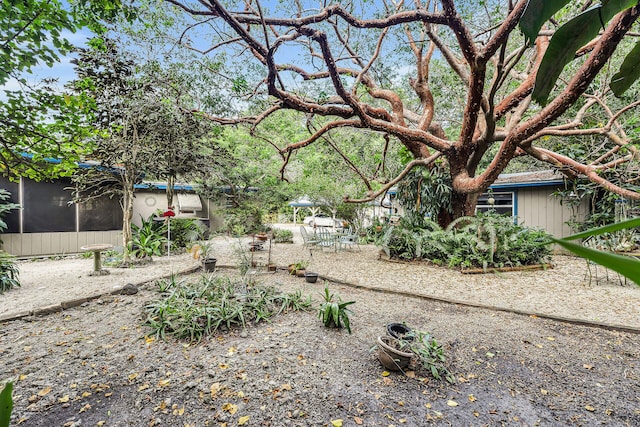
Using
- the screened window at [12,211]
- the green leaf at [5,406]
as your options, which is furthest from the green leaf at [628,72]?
the screened window at [12,211]

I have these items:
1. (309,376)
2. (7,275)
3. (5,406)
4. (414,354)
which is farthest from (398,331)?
(7,275)

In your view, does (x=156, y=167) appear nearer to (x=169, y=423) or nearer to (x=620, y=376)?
(x=169, y=423)

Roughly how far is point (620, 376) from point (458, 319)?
58.7 inches

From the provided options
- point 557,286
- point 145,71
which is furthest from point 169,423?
point 145,71

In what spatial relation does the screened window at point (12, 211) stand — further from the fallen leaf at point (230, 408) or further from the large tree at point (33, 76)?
the fallen leaf at point (230, 408)

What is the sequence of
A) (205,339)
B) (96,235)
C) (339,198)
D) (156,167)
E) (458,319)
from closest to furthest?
(205,339) → (458,319) → (156,167) → (96,235) → (339,198)

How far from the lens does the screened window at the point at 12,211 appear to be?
291 inches

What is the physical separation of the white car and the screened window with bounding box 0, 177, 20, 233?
8562 millimetres

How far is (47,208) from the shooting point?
8117 millimetres

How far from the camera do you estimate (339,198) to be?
1240 cm

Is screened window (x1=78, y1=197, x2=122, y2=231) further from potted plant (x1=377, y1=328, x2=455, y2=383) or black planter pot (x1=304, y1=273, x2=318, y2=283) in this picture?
potted plant (x1=377, y1=328, x2=455, y2=383)

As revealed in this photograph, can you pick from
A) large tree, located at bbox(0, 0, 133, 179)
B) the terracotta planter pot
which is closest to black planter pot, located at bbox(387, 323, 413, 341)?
the terracotta planter pot

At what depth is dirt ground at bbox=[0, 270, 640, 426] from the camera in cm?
215

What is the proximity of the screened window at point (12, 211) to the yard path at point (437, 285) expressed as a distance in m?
1.07
